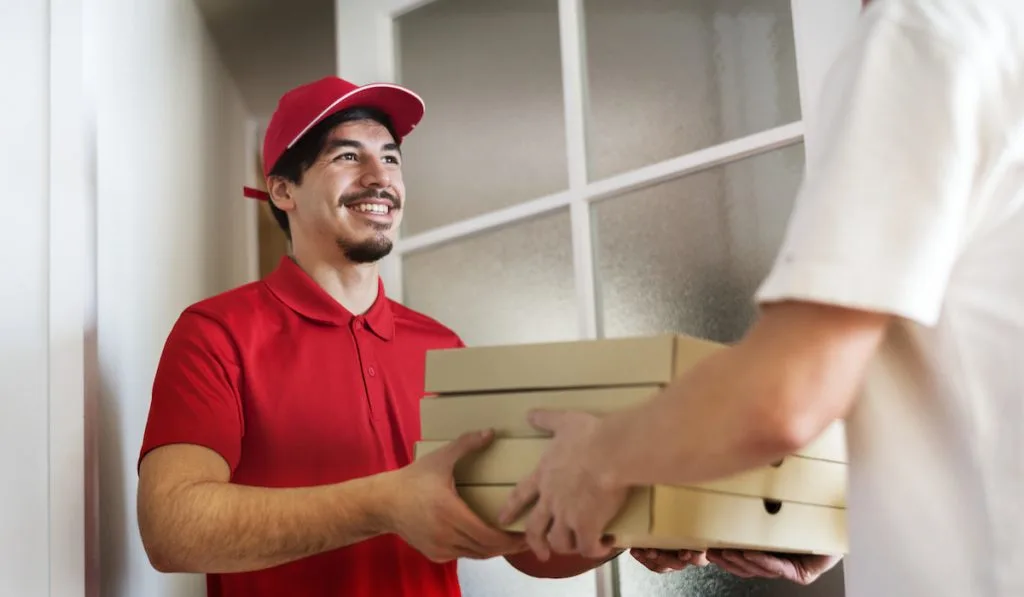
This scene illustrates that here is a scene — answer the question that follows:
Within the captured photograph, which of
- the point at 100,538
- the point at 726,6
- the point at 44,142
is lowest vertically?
the point at 100,538

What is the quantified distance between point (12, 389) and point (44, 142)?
34 cm

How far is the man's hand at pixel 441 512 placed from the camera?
1026mm

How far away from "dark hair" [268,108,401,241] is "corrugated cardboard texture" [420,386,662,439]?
0.64 m

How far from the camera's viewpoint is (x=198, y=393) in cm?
130

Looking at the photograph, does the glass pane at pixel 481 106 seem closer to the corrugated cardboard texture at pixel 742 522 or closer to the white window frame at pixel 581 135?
the white window frame at pixel 581 135

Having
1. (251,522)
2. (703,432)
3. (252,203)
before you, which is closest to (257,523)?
(251,522)

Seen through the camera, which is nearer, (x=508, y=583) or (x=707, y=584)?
(x=707, y=584)

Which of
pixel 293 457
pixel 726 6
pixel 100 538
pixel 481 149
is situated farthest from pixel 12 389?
pixel 726 6

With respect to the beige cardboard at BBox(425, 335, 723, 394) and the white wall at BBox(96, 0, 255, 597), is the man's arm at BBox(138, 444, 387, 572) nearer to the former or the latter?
the beige cardboard at BBox(425, 335, 723, 394)

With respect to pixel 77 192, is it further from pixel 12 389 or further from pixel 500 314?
pixel 500 314

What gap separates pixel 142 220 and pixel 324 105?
407 millimetres

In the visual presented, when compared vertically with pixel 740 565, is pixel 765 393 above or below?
above

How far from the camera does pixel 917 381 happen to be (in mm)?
750

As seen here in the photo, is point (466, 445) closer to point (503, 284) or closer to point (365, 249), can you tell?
point (365, 249)
